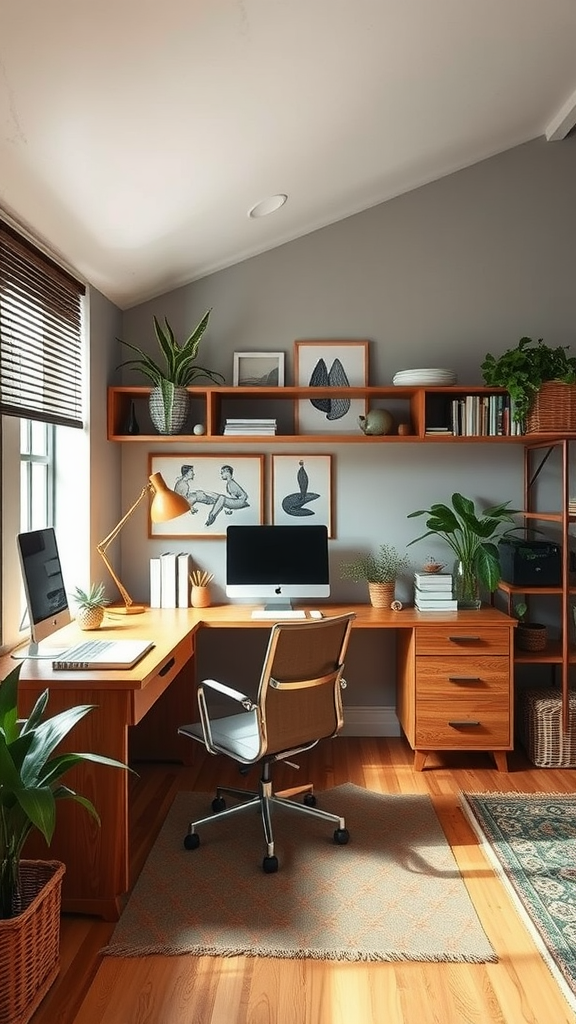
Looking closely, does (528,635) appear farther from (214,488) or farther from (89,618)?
(89,618)

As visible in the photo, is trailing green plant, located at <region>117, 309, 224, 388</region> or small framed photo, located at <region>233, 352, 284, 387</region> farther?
small framed photo, located at <region>233, 352, 284, 387</region>

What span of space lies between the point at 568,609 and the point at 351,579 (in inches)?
42.9

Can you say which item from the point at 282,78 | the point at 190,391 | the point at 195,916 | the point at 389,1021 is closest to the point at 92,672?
the point at 195,916

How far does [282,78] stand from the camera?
2.65 m

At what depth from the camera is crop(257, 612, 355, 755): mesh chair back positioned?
281 centimetres

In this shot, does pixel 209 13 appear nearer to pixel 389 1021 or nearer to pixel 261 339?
pixel 261 339

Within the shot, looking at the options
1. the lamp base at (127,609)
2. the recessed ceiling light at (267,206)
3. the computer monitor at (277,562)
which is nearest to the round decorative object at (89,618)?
the lamp base at (127,609)

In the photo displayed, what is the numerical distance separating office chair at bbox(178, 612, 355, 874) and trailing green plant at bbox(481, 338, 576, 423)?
1.47m

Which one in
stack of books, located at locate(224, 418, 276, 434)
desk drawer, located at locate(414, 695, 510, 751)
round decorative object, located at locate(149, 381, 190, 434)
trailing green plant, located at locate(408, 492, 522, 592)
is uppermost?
round decorative object, located at locate(149, 381, 190, 434)

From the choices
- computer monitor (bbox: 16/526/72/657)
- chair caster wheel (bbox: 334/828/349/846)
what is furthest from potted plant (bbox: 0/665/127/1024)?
chair caster wheel (bbox: 334/828/349/846)

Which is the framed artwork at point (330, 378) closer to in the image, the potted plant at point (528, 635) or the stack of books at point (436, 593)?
the stack of books at point (436, 593)

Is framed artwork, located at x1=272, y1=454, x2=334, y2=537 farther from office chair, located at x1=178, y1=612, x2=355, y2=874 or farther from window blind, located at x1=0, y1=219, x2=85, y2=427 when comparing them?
office chair, located at x1=178, y1=612, x2=355, y2=874

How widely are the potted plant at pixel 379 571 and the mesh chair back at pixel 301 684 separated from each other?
1047 millimetres

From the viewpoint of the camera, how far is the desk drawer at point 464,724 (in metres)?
3.70
